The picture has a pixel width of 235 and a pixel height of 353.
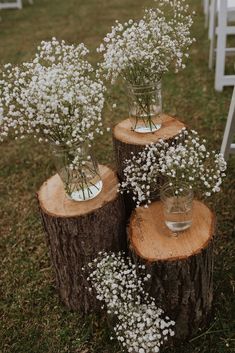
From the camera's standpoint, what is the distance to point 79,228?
1.95 metres

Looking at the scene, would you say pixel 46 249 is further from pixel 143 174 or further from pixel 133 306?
pixel 143 174

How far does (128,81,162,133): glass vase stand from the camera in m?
2.07

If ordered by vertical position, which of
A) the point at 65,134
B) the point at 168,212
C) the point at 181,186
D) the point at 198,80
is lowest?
the point at 198,80

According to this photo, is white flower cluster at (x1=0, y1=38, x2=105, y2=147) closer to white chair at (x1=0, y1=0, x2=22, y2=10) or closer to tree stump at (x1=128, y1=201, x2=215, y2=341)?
tree stump at (x1=128, y1=201, x2=215, y2=341)

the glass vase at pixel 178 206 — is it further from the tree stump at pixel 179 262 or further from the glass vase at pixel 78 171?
the glass vase at pixel 78 171

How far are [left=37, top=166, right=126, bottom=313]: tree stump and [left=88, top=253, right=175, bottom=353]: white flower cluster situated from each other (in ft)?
0.33

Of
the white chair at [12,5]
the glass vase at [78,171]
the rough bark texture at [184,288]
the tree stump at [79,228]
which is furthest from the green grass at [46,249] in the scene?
the white chair at [12,5]

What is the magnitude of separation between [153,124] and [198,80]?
2.29 meters

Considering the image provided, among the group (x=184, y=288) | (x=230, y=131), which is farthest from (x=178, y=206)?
(x=230, y=131)

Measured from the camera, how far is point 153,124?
→ 7.32ft

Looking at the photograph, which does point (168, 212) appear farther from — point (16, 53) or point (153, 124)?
point (16, 53)

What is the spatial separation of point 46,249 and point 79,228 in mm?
805

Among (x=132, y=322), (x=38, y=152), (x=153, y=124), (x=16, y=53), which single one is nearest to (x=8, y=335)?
(x=132, y=322)

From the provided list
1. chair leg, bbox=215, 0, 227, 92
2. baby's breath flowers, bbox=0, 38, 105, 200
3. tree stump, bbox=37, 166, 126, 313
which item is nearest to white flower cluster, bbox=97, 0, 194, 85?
baby's breath flowers, bbox=0, 38, 105, 200
